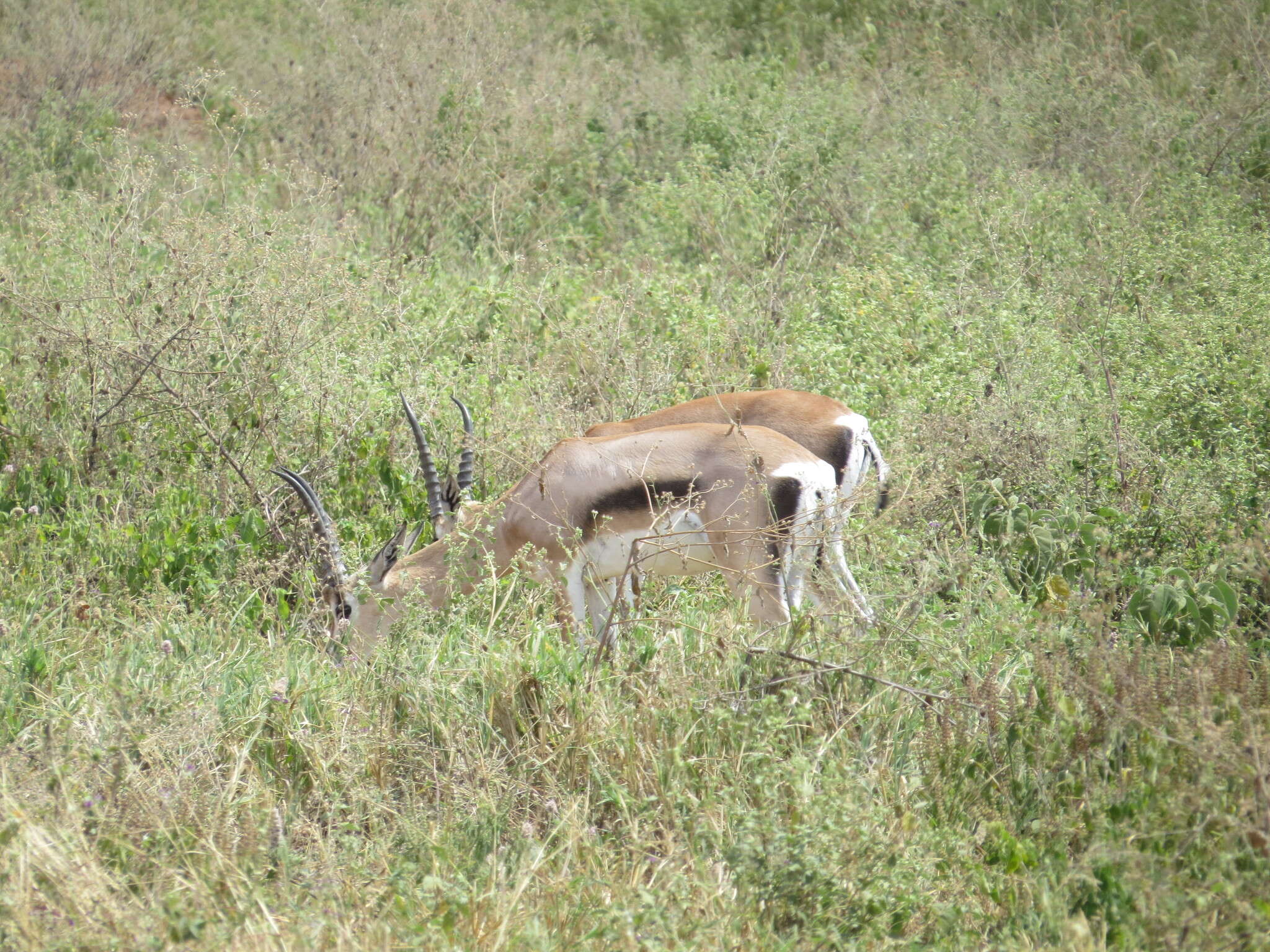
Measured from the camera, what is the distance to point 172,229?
625 centimetres

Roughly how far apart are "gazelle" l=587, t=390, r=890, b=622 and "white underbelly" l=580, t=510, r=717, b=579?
1.52ft

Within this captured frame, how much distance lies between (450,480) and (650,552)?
1.03 metres

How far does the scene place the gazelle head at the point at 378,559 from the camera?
16.3 ft

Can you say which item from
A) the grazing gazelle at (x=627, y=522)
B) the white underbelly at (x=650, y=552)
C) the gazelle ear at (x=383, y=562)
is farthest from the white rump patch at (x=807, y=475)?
the gazelle ear at (x=383, y=562)

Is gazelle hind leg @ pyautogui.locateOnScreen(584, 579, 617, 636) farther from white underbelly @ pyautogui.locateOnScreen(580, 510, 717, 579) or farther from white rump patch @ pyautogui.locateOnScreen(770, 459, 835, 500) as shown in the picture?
white rump patch @ pyautogui.locateOnScreen(770, 459, 835, 500)

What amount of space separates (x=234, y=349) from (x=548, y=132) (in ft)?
16.8

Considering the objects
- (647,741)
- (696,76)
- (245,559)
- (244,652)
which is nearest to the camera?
(647,741)

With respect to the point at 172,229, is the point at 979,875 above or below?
below

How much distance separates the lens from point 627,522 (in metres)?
4.72

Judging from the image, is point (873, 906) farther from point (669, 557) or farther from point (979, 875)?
point (669, 557)

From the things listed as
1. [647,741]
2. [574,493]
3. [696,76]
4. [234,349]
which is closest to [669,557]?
[574,493]

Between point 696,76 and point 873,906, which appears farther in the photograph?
point 696,76

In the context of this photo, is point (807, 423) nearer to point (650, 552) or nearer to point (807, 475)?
point (807, 475)

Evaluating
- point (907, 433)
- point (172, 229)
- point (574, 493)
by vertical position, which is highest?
point (172, 229)
